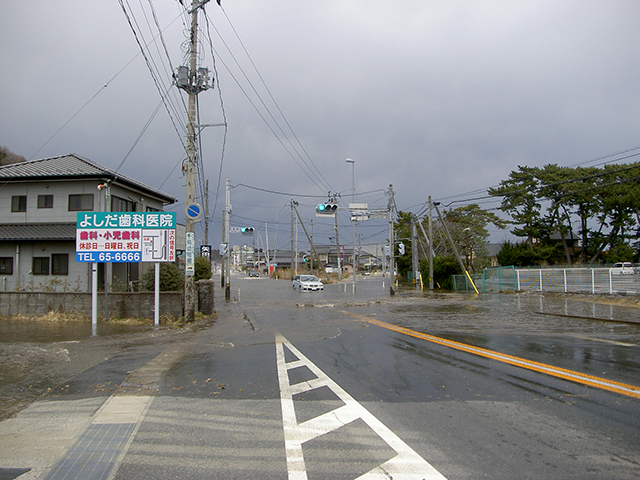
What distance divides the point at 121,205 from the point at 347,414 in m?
20.9

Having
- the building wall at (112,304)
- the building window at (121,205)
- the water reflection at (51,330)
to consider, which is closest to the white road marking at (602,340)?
the water reflection at (51,330)

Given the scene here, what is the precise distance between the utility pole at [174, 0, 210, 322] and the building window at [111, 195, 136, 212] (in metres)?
8.61

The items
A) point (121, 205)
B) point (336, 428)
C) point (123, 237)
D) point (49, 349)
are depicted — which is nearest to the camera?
point (336, 428)

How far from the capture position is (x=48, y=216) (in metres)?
21.1

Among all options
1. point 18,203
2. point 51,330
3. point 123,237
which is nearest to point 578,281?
point 123,237

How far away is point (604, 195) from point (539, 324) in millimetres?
38357

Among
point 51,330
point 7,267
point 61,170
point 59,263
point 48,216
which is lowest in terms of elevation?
point 51,330

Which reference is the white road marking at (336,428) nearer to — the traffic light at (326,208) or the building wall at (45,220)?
the building wall at (45,220)

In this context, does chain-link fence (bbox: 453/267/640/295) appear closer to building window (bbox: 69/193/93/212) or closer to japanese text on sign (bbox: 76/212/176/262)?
japanese text on sign (bbox: 76/212/176/262)

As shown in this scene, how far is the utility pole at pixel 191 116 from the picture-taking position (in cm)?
1471

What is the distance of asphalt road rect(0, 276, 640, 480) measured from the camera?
3.80 metres

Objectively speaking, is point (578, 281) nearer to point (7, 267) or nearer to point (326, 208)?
point (326, 208)

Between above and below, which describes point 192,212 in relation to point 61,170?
below

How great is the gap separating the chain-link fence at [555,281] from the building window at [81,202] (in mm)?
27519
